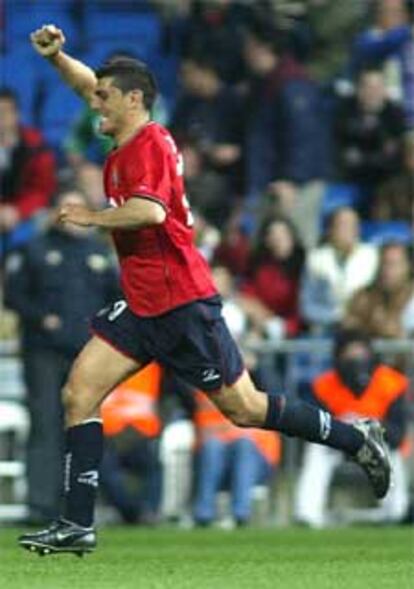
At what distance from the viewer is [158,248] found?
1045 centimetres

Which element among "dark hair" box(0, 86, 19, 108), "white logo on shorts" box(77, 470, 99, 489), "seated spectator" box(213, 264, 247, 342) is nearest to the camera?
"white logo on shorts" box(77, 470, 99, 489)

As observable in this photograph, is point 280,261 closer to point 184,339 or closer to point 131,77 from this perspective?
point 184,339

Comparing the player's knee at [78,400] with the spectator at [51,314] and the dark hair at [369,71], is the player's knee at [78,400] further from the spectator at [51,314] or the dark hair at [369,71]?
the dark hair at [369,71]

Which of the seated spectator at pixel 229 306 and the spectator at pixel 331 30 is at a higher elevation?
the spectator at pixel 331 30

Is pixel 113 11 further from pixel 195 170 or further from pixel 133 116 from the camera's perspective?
pixel 133 116

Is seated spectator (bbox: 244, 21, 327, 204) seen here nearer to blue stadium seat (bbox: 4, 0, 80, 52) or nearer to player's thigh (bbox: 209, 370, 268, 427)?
blue stadium seat (bbox: 4, 0, 80, 52)

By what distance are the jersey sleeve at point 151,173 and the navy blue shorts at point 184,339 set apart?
1.77ft

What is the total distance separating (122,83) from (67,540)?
1955 millimetres

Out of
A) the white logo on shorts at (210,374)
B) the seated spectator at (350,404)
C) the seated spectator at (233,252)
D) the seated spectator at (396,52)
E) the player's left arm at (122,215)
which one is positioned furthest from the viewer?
the seated spectator at (396,52)

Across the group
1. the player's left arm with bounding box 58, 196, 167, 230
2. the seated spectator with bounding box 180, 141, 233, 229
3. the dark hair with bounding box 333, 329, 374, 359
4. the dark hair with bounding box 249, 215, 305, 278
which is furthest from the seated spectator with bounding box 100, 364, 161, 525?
the player's left arm with bounding box 58, 196, 167, 230

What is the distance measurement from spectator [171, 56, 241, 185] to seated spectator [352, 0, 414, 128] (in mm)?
1055

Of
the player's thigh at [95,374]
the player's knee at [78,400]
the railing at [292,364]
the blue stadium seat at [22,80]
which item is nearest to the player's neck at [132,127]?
the player's thigh at [95,374]

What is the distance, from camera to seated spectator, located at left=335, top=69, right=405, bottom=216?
17.6 meters

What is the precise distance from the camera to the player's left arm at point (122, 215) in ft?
32.6
